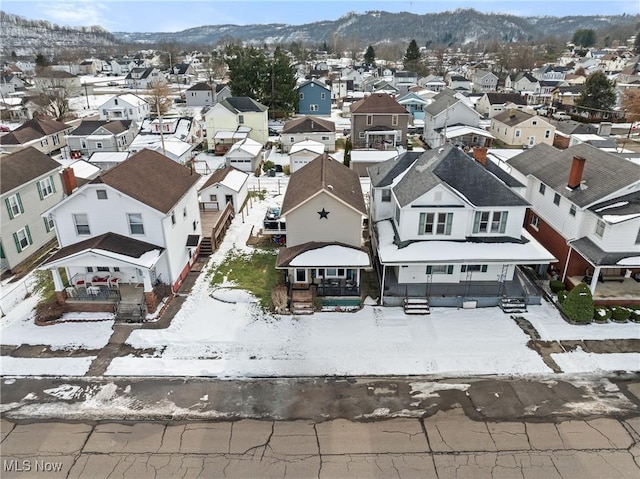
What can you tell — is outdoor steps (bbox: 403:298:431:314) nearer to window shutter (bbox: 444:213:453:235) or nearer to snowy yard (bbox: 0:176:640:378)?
snowy yard (bbox: 0:176:640:378)

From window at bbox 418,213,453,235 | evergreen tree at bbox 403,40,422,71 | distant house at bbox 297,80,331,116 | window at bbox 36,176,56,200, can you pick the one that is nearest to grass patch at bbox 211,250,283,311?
window at bbox 418,213,453,235

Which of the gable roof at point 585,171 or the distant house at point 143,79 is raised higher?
the distant house at point 143,79

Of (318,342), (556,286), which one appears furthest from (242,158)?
(556,286)

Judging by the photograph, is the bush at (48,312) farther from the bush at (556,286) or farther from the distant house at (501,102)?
the distant house at (501,102)

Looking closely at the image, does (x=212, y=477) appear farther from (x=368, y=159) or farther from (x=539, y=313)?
(x=368, y=159)

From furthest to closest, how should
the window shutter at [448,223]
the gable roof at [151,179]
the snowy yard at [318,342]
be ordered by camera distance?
the window shutter at [448,223] → the gable roof at [151,179] → the snowy yard at [318,342]

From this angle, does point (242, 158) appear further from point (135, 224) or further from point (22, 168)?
point (135, 224)

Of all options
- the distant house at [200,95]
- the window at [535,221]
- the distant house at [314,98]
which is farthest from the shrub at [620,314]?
the distant house at [200,95]

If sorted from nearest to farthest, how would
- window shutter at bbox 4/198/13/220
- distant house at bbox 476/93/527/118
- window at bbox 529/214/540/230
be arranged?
window shutter at bbox 4/198/13/220
window at bbox 529/214/540/230
distant house at bbox 476/93/527/118
